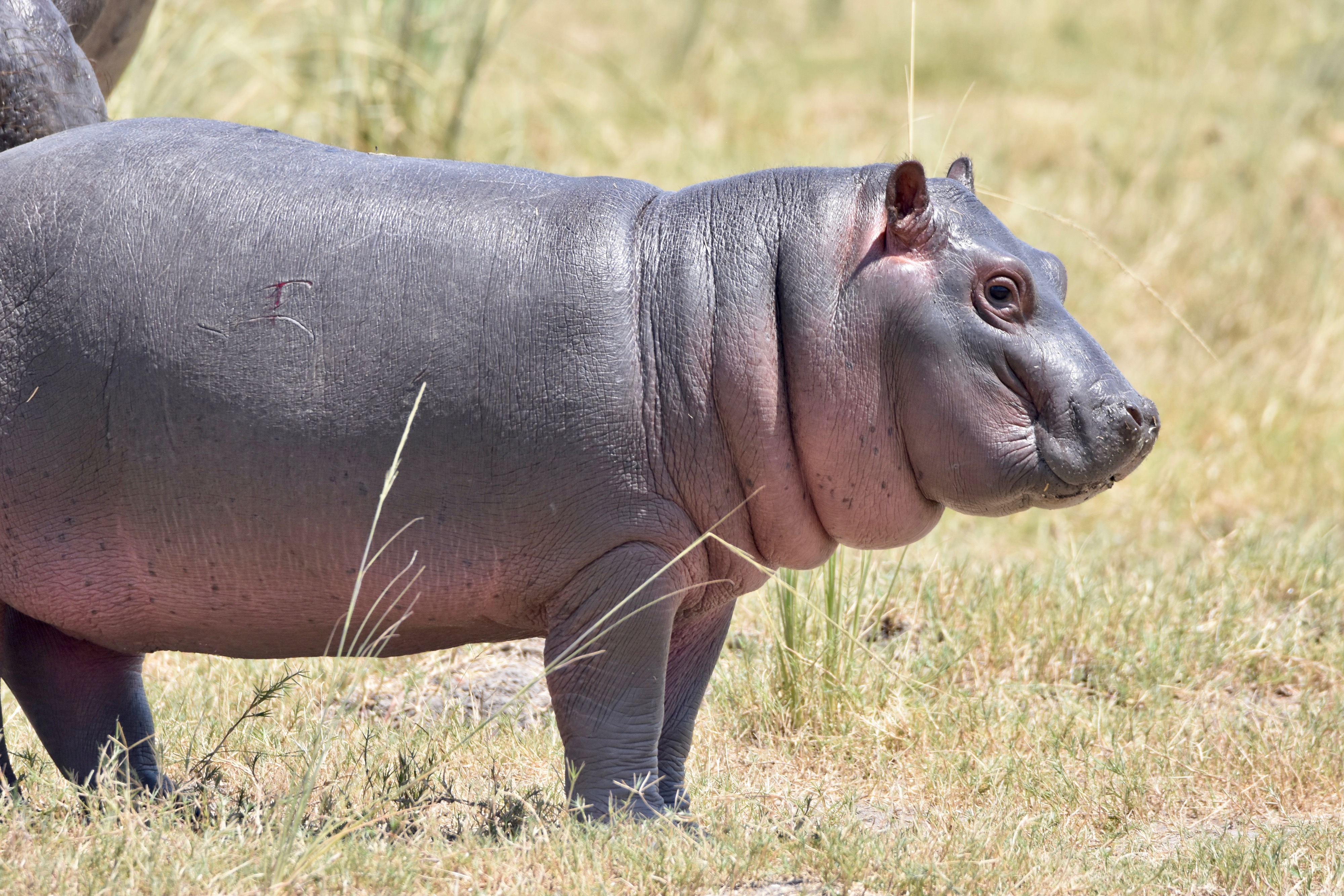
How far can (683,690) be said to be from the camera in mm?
3475

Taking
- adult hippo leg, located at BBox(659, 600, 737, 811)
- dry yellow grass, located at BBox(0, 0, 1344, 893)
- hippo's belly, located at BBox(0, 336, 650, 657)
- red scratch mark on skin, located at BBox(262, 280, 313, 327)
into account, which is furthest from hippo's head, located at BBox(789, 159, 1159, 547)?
red scratch mark on skin, located at BBox(262, 280, 313, 327)

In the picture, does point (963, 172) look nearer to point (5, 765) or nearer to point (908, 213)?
point (908, 213)

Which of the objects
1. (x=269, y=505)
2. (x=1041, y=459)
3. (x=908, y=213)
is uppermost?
(x=908, y=213)

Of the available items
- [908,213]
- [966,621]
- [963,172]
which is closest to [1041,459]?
[908,213]

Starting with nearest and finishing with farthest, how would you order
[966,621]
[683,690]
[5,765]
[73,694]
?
[5,765] → [73,694] → [683,690] → [966,621]

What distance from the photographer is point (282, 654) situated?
10.2ft

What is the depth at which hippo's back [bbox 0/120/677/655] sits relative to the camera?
9.40ft

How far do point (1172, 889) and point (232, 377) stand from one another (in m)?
2.08

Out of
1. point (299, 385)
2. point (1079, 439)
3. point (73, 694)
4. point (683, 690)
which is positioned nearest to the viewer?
point (299, 385)

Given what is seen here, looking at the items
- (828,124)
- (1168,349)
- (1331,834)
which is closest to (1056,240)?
(1168,349)

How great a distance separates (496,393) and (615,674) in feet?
1.89

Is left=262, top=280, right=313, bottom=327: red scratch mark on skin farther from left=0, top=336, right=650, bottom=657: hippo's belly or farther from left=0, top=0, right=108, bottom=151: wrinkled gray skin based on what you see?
left=0, top=0, right=108, bottom=151: wrinkled gray skin

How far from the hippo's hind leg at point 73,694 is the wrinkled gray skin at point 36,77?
1063mm

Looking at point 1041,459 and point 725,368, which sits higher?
point 725,368
